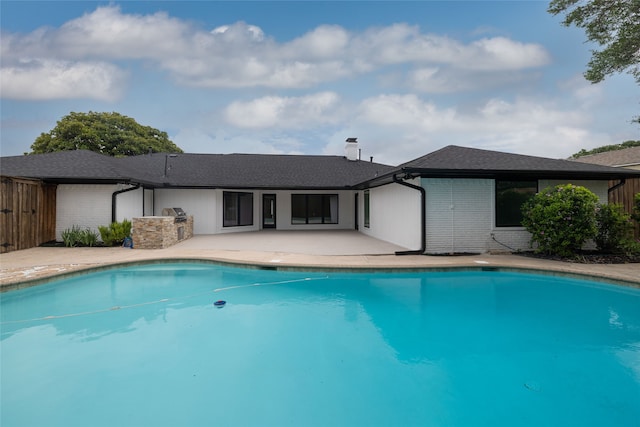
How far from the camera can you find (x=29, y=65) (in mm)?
13688

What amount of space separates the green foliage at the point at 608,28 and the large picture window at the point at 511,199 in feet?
15.3

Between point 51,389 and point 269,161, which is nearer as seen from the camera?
point 51,389

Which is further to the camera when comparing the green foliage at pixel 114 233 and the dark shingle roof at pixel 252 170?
the dark shingle roof at pixel 252 170

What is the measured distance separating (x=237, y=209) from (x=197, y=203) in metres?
2.06

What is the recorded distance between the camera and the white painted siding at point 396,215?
32.4ft

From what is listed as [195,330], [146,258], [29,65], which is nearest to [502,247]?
[195,330]

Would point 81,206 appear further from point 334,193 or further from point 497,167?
point 497,167

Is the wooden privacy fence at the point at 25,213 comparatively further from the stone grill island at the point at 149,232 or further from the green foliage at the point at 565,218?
the green foliage at the point at 565,218

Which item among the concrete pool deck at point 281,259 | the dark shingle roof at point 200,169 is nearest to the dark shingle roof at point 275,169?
the dark shingle roof at point 200,169

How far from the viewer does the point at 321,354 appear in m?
4.12

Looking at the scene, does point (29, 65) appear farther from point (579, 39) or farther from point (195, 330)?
point (579, 39)

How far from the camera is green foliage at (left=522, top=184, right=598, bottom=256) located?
8.33 m

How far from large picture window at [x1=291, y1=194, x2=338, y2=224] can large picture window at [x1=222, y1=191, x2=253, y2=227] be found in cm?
242

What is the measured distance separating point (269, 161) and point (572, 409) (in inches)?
702
